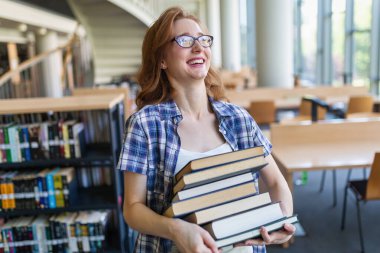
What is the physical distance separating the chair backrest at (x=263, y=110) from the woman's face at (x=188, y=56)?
14.2ft

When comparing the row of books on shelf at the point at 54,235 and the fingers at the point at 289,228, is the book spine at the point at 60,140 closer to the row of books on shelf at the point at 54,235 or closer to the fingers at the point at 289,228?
the row of books on shelf at the point at 54,235

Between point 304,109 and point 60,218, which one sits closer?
point 60,218

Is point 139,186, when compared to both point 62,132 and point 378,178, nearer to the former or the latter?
point 62,132

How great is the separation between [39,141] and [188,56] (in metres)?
1.66

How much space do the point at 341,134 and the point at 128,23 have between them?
993 centimetres

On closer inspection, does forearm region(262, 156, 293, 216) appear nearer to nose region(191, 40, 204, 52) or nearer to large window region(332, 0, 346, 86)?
nose region(191, 40, 204, 52)

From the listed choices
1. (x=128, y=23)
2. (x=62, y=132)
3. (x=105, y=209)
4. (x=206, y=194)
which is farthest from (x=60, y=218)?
(x=128, y=23)

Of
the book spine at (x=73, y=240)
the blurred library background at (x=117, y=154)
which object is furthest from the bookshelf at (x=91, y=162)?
the book spine at (x=73, y=240)

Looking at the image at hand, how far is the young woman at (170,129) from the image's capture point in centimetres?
104

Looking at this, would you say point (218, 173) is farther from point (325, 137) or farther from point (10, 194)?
point (325, 137)

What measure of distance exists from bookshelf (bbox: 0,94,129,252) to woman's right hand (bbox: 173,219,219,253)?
5.08 ft

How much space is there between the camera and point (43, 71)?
10055 mm

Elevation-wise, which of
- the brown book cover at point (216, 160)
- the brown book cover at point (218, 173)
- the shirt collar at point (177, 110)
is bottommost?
the brown book cover at point (218, 173)

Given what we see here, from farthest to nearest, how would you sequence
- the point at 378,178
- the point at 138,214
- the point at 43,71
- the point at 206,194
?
the point at 43,71 < the point at 378,178 < the point at 138,214 < the point at 206,194
